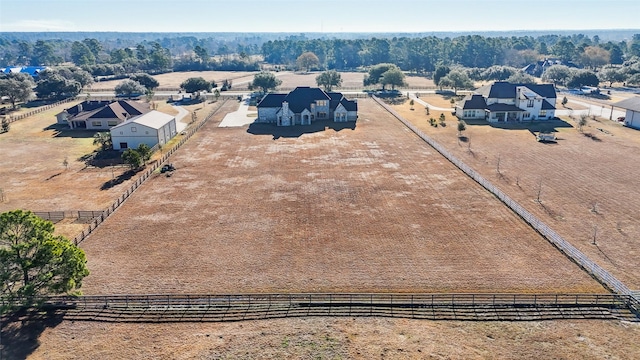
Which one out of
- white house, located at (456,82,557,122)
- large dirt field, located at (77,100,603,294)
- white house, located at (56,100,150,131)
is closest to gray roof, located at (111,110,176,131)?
white house, located at (56,100,150,131)

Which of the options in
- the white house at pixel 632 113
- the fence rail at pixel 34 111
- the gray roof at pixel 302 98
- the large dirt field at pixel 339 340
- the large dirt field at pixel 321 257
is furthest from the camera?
the fence rail at pixel 34 111

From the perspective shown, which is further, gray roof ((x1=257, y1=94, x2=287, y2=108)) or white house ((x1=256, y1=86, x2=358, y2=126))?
gray roof ((x1=257, y1=94, x2=287, y2=108))

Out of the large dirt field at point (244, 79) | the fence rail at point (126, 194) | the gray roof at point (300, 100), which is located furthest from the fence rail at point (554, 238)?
the large dirt field at point (244, 79)

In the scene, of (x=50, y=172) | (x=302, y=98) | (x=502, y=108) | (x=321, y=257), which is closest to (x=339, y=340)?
(x=321, y=257)

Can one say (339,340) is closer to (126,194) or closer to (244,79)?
(126,194)

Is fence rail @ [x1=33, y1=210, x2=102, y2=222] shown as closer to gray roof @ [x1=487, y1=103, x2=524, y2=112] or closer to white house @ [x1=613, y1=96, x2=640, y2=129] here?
gray roof @ [x1=487, y1=103, x2=524, y2=112]

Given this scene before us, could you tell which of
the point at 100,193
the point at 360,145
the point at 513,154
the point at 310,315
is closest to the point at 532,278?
the point at 310,315

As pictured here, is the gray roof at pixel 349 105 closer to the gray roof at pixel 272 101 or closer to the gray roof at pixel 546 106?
the gray roof at pixel 272 101
